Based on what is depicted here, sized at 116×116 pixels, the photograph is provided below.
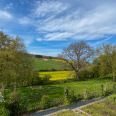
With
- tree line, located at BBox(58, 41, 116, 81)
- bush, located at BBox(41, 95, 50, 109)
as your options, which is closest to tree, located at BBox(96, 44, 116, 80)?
tree line, located at BBox(58, 41, 116, 81)

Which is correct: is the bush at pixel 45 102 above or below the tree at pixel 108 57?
below

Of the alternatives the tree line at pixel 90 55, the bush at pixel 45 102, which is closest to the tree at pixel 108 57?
the tree line at pixel 90 55

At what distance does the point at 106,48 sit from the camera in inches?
899

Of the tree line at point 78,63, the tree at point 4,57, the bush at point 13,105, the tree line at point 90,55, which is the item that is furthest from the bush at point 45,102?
the tree line at point 90,55

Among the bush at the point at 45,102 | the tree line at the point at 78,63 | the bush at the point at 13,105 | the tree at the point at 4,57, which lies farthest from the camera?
the tree line at the point at 78,63

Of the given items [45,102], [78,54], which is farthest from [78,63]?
[45,102]

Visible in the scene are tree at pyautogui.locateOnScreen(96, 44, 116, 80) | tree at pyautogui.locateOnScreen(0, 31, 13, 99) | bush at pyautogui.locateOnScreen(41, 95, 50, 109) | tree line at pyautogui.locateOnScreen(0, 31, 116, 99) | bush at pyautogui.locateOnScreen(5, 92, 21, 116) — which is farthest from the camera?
tree at pyautogui.locateOnScreen(96, 44, 116, 80)

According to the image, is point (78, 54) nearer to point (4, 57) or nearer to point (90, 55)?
point (90, 55)

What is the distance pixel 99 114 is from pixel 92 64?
24235 millimetres

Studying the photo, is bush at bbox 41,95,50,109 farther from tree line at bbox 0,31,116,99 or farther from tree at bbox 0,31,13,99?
tree line at bbox 0,31,116,99

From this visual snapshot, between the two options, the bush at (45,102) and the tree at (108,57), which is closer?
the bush at (45,102)

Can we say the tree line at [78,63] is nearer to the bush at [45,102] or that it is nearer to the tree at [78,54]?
the tree at [78,54]

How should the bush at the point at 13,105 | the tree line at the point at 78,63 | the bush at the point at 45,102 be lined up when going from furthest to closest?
the tree line at the point at 78,63 < the bush at the point at 45,102 < the bush at the point at 13,105

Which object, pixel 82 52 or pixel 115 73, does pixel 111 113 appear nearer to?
pixel 115 73
